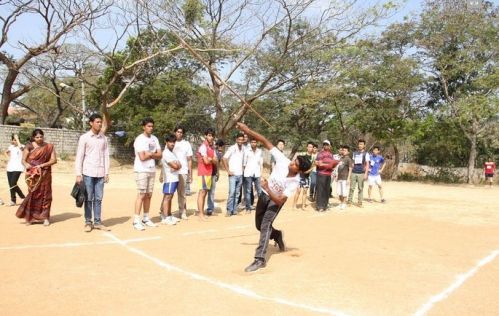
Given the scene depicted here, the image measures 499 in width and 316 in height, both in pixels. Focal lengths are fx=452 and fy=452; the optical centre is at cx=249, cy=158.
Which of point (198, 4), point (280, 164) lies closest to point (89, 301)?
point (280, 164)

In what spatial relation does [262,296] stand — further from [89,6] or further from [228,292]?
[89,6]

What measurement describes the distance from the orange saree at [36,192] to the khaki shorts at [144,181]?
1.78m

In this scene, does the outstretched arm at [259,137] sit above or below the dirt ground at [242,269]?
above

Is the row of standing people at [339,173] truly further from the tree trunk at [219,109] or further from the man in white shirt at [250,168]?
the tree trunk at [219,109]

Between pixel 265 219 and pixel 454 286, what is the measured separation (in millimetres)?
2290

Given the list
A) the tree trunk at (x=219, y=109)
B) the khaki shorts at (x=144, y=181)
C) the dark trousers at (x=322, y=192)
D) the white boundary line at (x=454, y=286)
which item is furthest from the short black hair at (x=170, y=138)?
the tree trunk at (x=219, y=109)

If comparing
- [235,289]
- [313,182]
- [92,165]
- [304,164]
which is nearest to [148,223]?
[92,165]

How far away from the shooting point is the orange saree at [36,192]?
26.4 ft

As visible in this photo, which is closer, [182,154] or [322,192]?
[182,154]

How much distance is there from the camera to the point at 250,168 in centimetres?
1026

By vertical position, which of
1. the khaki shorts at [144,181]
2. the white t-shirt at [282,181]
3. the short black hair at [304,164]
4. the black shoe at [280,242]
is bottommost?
the black shoe at [280,242]

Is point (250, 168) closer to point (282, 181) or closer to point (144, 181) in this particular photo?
point (144, 181)

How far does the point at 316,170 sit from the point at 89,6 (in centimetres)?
1577

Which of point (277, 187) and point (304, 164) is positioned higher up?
point (304, 164)
